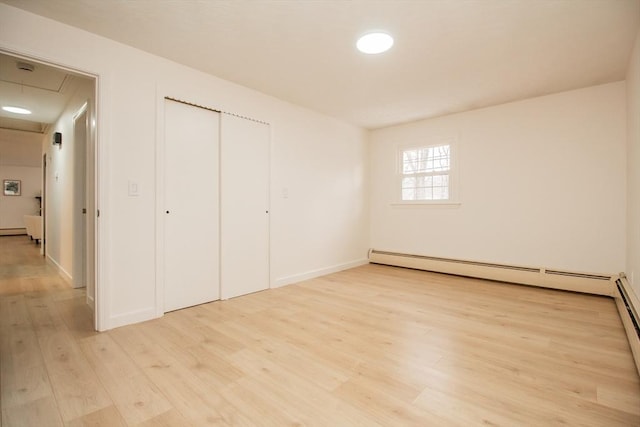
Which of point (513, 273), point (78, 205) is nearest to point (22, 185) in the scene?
point (78, 205)

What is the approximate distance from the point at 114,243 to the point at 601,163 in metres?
5.31

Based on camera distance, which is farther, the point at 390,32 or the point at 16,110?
the point at 16,110

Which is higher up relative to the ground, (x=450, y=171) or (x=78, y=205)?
(x=450, y=171)

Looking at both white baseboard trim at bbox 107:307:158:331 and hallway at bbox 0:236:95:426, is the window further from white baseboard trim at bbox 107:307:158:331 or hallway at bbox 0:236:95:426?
hallway at bbox 0:236:95:426

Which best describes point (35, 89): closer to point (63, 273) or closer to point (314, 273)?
point (63, 273)

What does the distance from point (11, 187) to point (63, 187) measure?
891 centimetres

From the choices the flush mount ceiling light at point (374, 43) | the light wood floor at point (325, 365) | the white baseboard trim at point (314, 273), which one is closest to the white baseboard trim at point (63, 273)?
the light wood floor at point (325, 365)

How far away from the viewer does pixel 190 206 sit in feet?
10.2

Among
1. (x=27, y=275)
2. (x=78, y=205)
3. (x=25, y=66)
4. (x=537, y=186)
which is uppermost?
(x=25, y=66)

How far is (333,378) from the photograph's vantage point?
180 centimetres

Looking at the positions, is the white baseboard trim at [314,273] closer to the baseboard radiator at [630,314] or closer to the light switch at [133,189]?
the light switch at [133,189]

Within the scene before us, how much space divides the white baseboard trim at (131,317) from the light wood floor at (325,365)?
0.26 feet

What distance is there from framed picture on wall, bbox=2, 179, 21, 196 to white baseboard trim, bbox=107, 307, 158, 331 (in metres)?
11.6

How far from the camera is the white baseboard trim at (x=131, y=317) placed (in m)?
2.54
